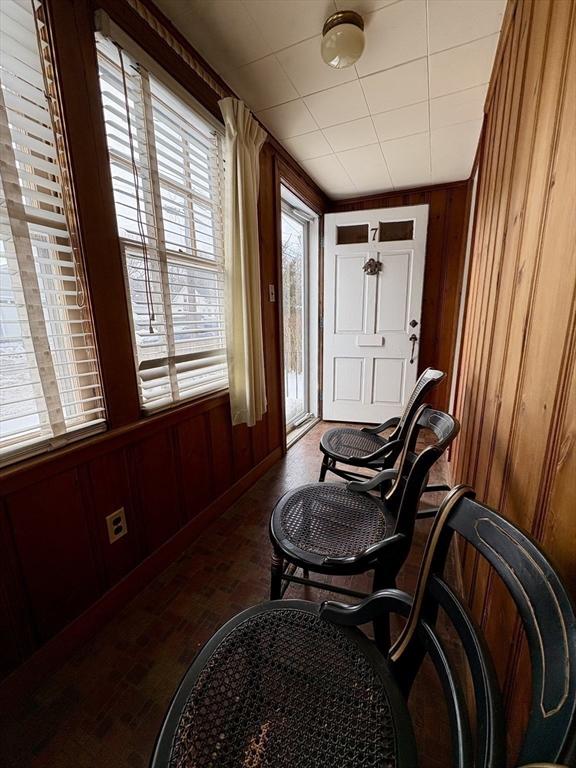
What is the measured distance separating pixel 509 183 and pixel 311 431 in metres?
2.53

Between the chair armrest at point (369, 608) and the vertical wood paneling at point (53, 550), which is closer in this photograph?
the chair armrest at point (369, 608)

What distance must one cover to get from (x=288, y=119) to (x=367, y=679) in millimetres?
2575

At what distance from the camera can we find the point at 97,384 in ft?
3.92

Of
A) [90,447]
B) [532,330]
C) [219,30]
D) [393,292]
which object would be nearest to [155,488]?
[90,447]

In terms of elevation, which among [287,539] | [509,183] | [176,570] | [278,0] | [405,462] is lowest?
[176,570]

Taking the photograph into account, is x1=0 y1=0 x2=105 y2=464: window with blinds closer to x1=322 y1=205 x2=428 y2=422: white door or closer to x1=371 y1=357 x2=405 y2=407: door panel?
x1=322 y1=205 x2=428 y2=422: white door

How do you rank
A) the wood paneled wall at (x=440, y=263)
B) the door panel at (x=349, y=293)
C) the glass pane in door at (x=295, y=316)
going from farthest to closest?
the glass pane in door at (x=295, y=316) < the door panel at (x=349, y=293) < the wood paneled wall at (x=440, y=263)

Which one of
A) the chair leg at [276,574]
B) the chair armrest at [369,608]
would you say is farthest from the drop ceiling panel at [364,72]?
the chair leg at [276,574]

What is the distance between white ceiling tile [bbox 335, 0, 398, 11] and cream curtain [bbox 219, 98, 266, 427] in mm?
591

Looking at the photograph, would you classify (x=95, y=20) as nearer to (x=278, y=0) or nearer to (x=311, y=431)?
(x=278, y=0)

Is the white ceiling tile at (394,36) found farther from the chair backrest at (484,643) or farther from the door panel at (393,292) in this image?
the chair backrest at (484,643)

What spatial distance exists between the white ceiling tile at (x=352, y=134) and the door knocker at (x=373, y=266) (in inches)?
39.3

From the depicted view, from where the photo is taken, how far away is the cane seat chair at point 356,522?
793 mm

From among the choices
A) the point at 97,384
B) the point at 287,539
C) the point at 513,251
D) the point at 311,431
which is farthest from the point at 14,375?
the point at 311,431
